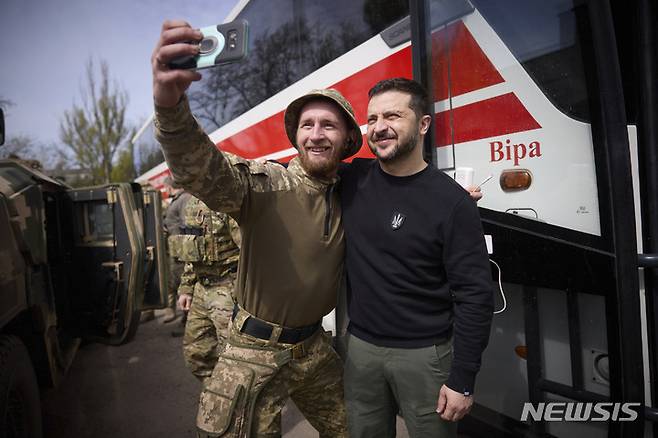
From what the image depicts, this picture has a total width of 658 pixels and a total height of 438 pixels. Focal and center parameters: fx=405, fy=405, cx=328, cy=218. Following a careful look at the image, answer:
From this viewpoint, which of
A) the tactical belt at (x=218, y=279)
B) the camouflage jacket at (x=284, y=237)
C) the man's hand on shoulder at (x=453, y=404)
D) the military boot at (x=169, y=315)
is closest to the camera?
the man's hand on shoulder at (x=453, y=404)

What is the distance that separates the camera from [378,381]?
1.57m

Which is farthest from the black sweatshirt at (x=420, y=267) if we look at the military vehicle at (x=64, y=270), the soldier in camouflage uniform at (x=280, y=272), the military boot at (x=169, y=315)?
the military boot at (x=169, y=315)

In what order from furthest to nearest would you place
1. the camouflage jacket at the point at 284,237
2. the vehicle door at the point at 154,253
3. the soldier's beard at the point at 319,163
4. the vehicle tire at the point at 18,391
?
the vehicle door at the point at 154,253 → the vehicle tire at the point at 18,391 → the soldier's beard at the point at 319,163 → the camouflage jacket at the point at 284,237

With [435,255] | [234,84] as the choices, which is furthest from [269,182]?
[234,84]

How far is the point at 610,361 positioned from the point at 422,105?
1.29 m

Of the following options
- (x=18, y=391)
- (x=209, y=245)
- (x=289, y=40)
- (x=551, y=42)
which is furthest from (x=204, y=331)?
(x=551, y=42)

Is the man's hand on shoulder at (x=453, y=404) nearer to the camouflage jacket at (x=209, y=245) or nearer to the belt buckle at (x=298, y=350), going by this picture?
the belt buckle at (x=298, y=350)

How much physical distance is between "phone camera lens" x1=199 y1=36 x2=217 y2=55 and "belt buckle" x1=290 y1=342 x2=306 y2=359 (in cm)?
114

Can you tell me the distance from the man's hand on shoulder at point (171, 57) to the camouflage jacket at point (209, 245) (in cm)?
197

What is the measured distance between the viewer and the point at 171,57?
3.28 feet

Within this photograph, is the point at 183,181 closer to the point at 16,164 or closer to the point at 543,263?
the point at 543,263

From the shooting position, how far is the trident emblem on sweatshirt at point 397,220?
1488mm

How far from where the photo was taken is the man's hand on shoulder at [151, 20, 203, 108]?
985 millimetres

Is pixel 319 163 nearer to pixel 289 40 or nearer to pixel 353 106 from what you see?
pixel 353 106
